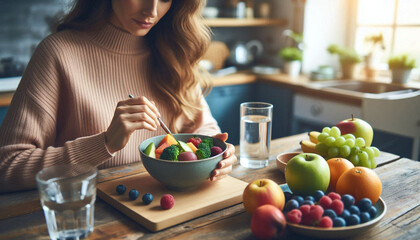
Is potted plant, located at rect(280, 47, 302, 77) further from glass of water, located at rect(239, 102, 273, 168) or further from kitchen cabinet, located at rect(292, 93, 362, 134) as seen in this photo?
glass of water, located at rect(239, 102, 273, 168)

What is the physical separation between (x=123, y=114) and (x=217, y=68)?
2.62 metres

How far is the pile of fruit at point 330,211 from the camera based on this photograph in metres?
0.77

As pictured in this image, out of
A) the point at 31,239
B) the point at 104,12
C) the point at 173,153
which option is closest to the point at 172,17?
the point at 104,12

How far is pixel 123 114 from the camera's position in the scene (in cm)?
103

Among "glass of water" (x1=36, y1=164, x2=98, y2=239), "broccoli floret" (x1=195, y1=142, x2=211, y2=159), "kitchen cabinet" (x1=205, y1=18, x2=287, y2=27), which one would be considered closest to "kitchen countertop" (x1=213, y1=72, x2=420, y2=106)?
"kitchen cabinet" (x1=205, y1=18, x2=287, y2=27)

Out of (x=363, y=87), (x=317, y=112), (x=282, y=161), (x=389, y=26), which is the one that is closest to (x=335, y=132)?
(x=282, y=161)

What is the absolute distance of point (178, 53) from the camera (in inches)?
61.8

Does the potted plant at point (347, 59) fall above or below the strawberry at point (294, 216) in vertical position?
above

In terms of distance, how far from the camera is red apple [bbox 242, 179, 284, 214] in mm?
827

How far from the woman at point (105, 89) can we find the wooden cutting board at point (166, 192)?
47mm

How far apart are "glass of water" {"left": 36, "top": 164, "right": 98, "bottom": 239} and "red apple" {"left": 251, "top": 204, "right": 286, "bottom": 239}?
0.33 m

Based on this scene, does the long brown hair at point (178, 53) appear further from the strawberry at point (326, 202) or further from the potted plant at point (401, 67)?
the potted plant at point (401, 67)

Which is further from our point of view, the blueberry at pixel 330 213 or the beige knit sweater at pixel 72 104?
the beige knit sweater at pixel 72 104

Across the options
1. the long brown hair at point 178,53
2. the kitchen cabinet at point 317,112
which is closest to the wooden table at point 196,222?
the long brown hair at point 178,53
